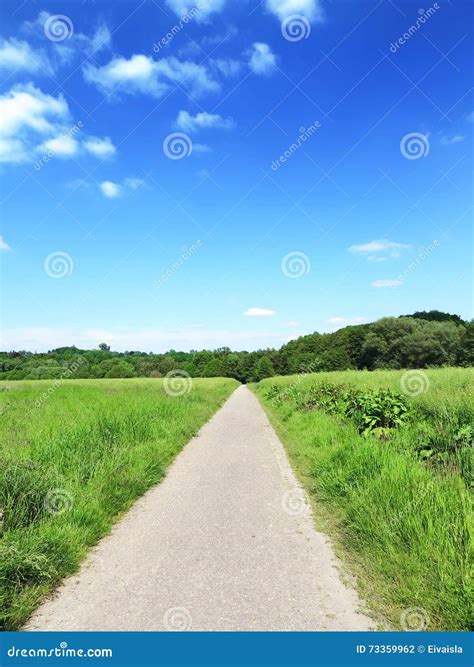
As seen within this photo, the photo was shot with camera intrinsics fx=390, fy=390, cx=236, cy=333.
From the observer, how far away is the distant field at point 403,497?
3.41 m

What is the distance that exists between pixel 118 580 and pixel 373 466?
Answer: 410 cm

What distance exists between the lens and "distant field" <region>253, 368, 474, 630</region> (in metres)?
3.41

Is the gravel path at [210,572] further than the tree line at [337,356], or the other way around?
the tree line at [337,356]

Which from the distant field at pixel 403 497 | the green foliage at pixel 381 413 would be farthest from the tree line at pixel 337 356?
the distant field at pixel 403 497

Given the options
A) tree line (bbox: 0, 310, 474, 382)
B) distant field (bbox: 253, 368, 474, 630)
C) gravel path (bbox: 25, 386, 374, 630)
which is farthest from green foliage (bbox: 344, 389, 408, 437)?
tree line (bbox: 0, 310, 474, 382)

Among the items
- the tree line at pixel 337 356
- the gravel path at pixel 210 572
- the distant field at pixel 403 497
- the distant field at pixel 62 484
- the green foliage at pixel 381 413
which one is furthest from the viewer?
the tree line at pixel 337 356

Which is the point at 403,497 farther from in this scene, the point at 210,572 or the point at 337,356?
the point at 337,356

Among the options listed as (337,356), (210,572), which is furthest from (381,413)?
(337,356)

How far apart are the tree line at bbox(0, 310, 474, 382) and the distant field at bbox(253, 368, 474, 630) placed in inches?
A: 1548

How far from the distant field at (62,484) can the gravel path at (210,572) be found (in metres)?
0.21

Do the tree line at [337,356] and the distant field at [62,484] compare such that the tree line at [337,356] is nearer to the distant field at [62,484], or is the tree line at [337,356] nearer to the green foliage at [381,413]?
the green foliage at [381,413]

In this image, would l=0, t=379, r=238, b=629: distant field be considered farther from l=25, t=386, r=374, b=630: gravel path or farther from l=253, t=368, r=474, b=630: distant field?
l=253, t=368, r=474, b=630: distant field

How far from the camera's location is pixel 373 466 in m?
6.21
